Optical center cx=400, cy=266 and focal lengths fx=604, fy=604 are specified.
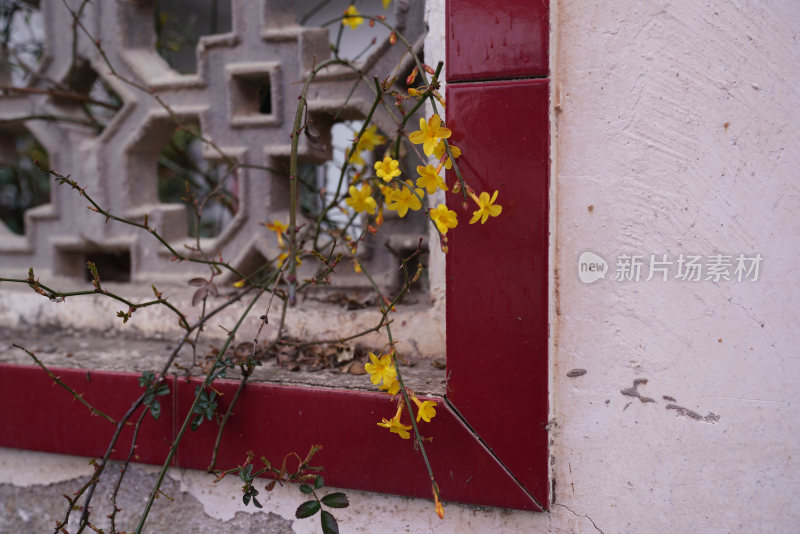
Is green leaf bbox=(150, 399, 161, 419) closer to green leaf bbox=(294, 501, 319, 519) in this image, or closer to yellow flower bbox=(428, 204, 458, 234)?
green leaf bbox=(294, 501, 319, 519)

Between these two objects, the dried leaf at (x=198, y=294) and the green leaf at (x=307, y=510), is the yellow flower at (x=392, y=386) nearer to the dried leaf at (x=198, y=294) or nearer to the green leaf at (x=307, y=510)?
the green leaf at (x=307, y=510)

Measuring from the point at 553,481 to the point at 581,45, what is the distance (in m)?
0.76

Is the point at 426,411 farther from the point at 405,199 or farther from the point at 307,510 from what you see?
the point at 405,199

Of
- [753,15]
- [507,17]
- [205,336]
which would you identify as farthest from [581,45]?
[205,336]

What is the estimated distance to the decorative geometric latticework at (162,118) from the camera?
1432 mm

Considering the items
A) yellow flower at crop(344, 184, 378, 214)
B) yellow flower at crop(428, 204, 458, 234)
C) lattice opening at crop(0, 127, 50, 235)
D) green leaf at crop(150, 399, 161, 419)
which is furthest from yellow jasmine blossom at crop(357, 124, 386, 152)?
lattice opening at crop(0, 127, 50, 235)

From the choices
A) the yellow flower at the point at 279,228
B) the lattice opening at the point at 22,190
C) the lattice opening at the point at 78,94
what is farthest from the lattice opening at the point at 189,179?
the yellow flower at the point at 279,228

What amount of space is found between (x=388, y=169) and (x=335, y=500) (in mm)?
558

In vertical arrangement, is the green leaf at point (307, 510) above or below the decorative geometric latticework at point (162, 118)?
below

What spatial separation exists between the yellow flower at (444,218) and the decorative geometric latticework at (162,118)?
1.47ft

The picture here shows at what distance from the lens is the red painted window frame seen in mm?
1018

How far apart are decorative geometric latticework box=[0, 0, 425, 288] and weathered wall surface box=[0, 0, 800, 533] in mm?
476

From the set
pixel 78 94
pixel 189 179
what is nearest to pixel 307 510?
pixel 78 94

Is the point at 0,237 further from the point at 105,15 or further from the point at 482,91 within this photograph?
the point at 482,91
